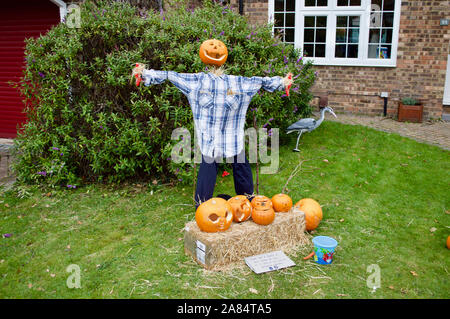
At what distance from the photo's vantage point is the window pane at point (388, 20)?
10.4 meters

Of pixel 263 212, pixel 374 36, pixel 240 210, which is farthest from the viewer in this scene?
pixel 374 36

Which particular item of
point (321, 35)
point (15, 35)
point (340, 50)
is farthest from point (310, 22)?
point (15, 35)

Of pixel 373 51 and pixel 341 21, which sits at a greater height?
pixel 341 21

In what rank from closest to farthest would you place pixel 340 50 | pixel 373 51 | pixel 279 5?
1. pixel 373 51
2. pixel 340 50
3. pixel 279 5

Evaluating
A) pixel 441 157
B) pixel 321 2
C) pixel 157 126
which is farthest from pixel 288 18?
pixel 157 126

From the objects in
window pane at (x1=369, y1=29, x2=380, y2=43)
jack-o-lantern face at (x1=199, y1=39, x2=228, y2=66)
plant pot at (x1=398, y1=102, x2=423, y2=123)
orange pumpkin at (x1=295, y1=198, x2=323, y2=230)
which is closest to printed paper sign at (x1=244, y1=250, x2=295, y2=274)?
orange pumpkin at (x1=295, y1=198, x2=323, y2=230)

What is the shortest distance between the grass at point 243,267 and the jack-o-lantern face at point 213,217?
416mm

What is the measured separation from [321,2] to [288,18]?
3.21ft

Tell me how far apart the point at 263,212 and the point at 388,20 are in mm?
8684

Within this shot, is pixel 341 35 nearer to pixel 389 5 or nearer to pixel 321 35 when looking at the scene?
pixel 321 35

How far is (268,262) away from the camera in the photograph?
391 cm

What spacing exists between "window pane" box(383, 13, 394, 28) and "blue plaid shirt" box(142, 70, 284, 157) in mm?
7608

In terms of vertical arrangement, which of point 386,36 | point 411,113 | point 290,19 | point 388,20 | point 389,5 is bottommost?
point 411,113

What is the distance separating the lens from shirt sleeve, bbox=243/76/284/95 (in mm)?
4273
